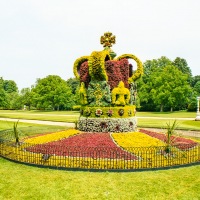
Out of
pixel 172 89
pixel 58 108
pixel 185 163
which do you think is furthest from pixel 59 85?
pixel 185 163

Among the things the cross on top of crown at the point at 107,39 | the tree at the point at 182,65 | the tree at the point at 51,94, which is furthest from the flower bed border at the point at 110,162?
the tree at the point at 182,65

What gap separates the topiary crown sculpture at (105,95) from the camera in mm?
19109

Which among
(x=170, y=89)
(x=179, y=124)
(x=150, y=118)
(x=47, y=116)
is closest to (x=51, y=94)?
(x=47, y=116)

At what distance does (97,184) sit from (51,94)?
72217mm

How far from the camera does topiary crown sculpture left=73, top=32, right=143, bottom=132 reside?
19.1m

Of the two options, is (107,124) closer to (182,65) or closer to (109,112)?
(109,112)

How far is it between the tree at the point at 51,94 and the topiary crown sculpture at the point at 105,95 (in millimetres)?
61897

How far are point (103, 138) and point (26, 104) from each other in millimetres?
86792

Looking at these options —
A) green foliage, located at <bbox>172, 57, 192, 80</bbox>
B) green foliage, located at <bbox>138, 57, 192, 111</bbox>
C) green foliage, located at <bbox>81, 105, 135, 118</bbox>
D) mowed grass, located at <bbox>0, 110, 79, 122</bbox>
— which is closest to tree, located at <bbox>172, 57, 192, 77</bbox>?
green foliage, located at <bbox>172, 57, 192, 80</bbox>

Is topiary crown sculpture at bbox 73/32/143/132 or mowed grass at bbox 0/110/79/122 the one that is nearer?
topiary crown sculpture at bbox 73/32/143/132

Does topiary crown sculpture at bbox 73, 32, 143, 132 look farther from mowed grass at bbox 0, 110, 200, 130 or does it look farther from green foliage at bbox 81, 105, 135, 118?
mowed grass at bbox 0, 110, 200, 130

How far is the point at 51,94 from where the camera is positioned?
80812 mm

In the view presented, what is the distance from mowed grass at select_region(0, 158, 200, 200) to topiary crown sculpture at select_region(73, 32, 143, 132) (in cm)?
744

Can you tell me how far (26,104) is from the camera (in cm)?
9894
